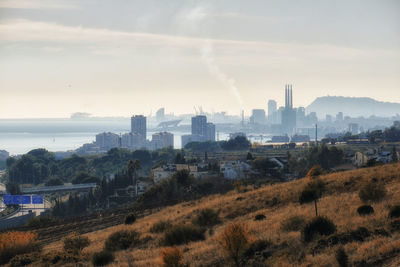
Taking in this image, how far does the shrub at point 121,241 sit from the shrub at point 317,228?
20.1 feet

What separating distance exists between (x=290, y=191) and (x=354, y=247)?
10771 mm

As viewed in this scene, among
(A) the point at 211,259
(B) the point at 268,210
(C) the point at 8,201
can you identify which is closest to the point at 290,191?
(B) the point at 268,210

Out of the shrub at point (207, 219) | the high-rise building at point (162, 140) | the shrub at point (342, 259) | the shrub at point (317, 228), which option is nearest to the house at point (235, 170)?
the shrub at point (207, 219)

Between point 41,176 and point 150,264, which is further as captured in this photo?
point 41,176

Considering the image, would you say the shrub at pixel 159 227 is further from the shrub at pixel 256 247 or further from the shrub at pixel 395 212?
the shrub at pixel 395 212

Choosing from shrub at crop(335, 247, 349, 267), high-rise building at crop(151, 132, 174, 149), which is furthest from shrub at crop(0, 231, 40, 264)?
high-rise building at crop(151, 132, 174, 149)

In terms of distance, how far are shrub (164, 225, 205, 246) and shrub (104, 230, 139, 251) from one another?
157 cm

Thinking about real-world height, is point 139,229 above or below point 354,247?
below

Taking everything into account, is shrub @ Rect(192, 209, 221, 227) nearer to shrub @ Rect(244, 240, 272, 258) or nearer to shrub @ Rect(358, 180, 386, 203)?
shrub @ Rect(358, 180, 386, 203)

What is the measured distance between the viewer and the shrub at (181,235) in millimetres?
12953

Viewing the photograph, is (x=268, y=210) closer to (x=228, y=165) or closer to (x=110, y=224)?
(x=110, y=224)

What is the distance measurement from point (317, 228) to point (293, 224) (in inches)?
66.0

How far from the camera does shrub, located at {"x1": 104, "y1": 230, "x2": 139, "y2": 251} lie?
13.6 m

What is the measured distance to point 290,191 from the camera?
19766mm
